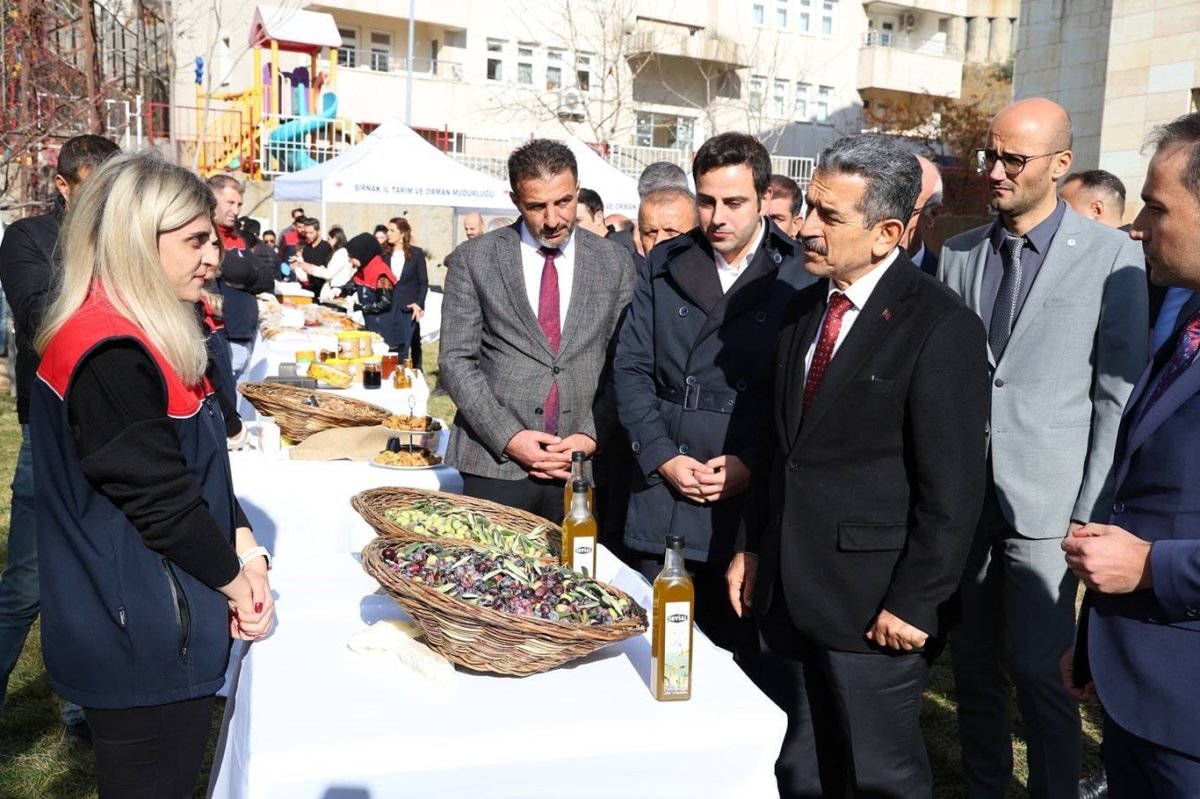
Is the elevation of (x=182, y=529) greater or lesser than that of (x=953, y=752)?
greater

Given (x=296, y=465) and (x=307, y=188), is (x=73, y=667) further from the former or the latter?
(x=307, y=188)

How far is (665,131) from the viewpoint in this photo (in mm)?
33094

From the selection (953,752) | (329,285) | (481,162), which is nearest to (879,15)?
(481,162)

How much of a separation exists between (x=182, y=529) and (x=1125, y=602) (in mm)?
1780

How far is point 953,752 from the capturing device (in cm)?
386

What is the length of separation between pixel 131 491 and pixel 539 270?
196 centimetres

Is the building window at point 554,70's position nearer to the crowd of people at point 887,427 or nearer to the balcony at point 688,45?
the balcony at point 688,45

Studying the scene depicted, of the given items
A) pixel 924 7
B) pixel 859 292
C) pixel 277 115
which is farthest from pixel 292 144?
pixel 924 7

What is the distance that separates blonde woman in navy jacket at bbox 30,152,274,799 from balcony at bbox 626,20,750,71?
30.0 metres

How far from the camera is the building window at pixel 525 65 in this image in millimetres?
30641

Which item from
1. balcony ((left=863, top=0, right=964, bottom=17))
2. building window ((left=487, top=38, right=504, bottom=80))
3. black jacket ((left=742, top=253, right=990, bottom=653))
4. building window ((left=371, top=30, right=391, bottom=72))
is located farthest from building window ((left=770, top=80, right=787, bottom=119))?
black jacket ((left=742, top=253, right=990, bottom=653))

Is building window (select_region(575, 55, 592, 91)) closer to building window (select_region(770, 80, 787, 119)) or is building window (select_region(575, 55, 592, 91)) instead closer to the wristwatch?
building window (select_region(770, 80, 787, 119))

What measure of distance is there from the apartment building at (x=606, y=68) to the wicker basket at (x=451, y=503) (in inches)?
883

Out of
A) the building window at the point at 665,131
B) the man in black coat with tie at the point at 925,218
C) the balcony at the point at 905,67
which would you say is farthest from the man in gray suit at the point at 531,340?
the balcony at the point at 905,67
